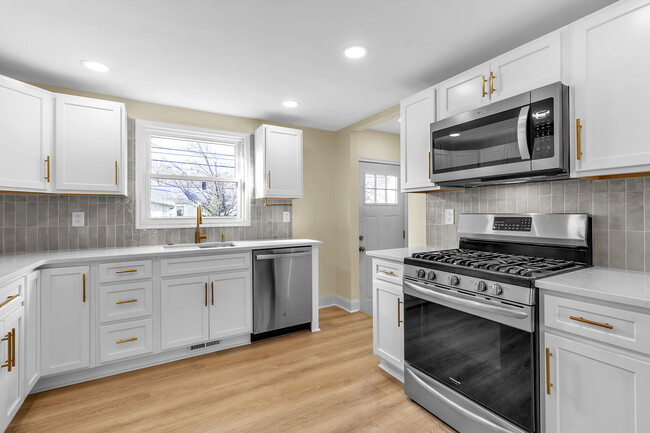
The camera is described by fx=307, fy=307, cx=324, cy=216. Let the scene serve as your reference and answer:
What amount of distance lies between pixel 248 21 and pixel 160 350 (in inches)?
103

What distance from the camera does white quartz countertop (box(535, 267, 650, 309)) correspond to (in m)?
1.19

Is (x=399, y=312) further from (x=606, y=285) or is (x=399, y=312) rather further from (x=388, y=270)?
(x=606, y=285)

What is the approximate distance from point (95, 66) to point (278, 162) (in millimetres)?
1751

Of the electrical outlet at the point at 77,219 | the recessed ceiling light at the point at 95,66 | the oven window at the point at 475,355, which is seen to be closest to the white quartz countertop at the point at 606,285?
the oven window at the point at 475,355

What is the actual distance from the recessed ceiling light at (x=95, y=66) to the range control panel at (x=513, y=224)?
3.19 metres

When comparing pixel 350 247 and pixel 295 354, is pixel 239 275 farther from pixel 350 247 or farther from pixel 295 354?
pixel 350 247

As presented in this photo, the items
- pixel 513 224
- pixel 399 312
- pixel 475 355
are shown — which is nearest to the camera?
pixel 475 355

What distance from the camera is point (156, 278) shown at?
2615 mm

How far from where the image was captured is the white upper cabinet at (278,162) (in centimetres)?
341

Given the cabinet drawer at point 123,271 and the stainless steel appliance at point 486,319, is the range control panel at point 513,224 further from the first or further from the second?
the cabinet drawer at point 123,271

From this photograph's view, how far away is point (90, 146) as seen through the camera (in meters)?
2.62

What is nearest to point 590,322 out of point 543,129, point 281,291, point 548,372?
point 548,372

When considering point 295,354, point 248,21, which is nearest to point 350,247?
point 295,354

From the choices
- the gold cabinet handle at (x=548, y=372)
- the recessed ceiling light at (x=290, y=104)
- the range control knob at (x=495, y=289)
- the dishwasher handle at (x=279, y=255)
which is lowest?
the gold cabinet handle at (x=548, y=372)
